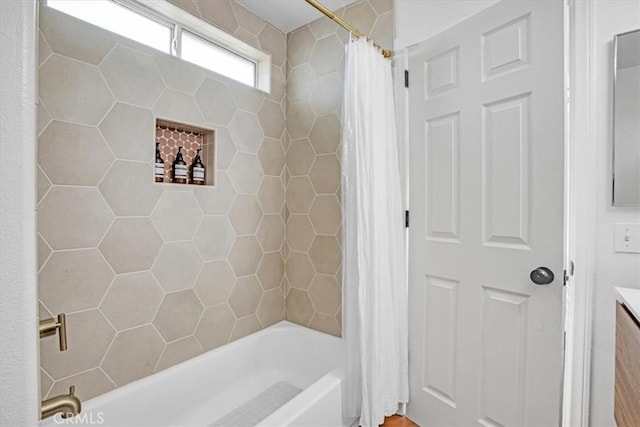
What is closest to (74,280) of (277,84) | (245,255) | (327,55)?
(245,255)

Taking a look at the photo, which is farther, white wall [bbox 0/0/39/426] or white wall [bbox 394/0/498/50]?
white wall [bbox 394/0/498/50]

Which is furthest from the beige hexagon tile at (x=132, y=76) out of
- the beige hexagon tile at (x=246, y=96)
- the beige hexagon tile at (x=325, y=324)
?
the beige hexagon tile at (x=325, y=324)

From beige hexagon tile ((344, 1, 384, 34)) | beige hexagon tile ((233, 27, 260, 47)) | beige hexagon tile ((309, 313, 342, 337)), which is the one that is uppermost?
beige hexagon tile ((344, 1, 384, 34))

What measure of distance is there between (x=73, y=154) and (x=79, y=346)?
2.73 ft

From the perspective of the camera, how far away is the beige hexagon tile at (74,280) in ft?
4.29

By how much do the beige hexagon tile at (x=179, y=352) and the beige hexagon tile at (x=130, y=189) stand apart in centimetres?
73

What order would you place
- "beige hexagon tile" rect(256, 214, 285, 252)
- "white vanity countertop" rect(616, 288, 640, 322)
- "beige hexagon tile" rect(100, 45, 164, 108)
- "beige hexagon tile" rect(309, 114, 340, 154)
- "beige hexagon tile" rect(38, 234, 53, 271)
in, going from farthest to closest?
"beige hexagon tile" rect(256, 214, 285, 252) → "beige hexagon tile" rect(309, 114, 340, 154) → "beige hexagon tile" rect(100, 45, 164, 108) → "beige hexagon tile" rect(38, 234, 53, 271) → "white vanity countertop" rect(616, 288, 640, 322)

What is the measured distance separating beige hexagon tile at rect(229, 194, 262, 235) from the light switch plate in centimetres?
183

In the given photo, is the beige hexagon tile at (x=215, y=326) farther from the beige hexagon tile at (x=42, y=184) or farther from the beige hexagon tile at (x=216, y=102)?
the beige hexagon tile at (x=216, y=102)

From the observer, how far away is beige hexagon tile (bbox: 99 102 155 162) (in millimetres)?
1475

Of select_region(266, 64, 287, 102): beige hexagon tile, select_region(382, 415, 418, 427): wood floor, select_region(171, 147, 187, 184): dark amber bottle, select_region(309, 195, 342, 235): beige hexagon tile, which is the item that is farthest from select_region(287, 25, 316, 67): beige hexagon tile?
select_region(382, 415, 418, 427): wood floor

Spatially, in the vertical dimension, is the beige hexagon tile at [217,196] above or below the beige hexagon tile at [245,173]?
below

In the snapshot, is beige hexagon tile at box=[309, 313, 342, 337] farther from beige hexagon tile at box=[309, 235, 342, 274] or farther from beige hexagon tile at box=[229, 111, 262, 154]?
→ beige hexagon tile at box=[229, 111, 262, 154]

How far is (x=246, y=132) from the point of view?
2.07m
